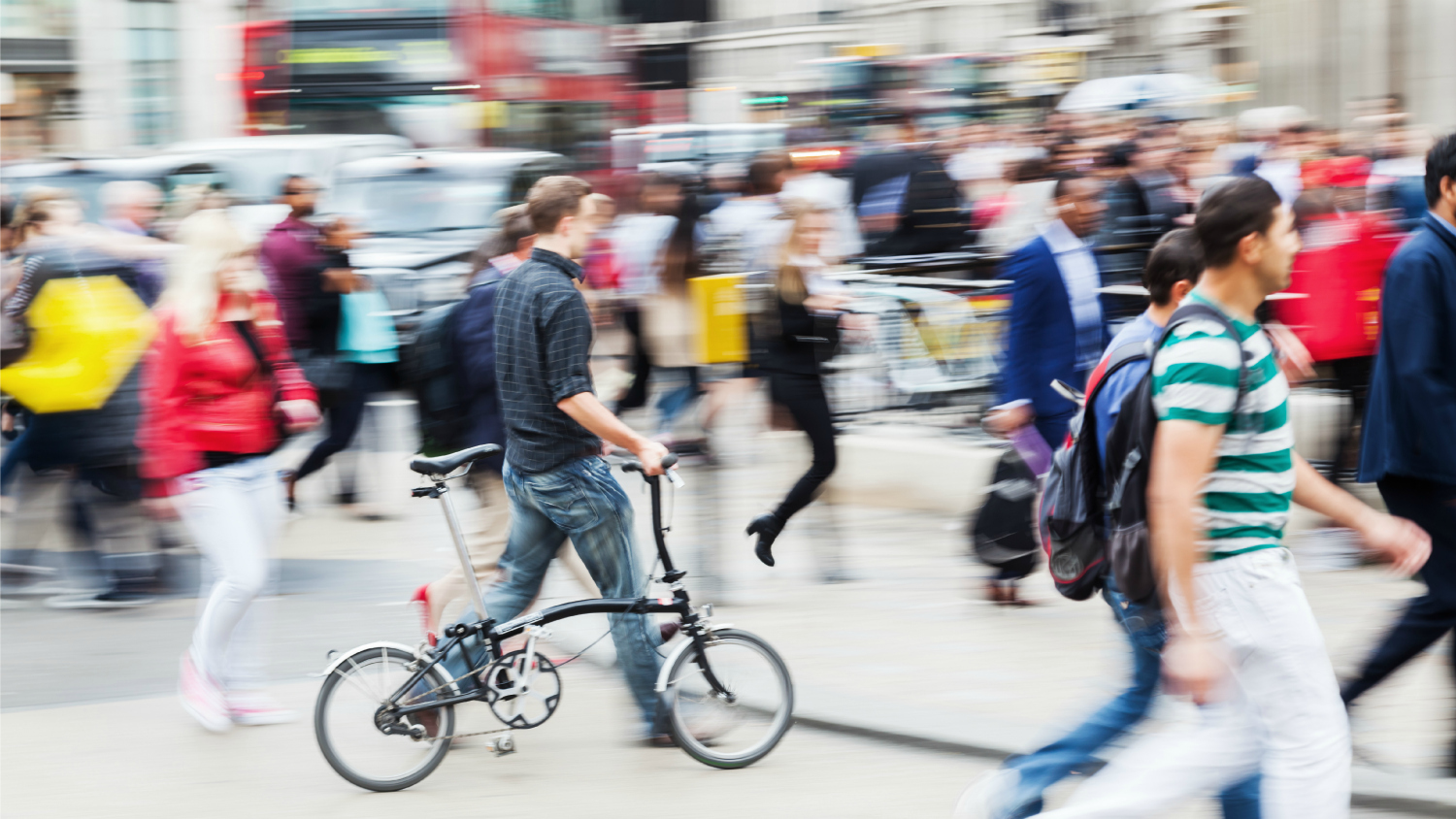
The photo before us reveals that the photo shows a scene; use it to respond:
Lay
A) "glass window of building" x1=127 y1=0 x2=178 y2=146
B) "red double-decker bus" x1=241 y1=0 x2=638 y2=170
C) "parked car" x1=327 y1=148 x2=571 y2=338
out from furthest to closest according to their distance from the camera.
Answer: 1. "glass window of building" x1=127 y1=0 x2=178 y2=146
2. "red double-decker bus" x1=241 y1=0 x2=638 y2=170
3. "parked car" x1=327 y1=148 x2=571 y2=338

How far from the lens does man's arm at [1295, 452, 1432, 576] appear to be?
340cm

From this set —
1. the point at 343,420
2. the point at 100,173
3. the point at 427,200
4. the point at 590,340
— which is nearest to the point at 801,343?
the point at 590,340

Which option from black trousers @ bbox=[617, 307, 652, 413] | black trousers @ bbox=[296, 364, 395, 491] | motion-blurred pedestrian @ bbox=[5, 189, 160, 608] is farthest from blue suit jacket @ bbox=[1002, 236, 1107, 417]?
black trousers @ bbox=[296, 364, 395, 491]

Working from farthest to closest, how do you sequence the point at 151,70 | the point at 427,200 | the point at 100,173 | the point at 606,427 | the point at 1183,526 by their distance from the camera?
the point at 151,70 → the point at 427,200 → the point at 100,173 → the point at 606,427 → the point at 1183,526

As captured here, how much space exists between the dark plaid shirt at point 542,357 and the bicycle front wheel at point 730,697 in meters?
0.72

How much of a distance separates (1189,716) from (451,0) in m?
14.4

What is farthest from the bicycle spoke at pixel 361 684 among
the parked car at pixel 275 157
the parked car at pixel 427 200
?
the parked car at pixel 275 157

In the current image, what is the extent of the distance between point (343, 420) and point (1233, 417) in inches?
261

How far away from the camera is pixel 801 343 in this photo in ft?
22.6

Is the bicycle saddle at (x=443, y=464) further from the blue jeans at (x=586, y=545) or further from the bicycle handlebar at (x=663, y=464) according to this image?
the bicycle handlebar at (x=663, y=464)

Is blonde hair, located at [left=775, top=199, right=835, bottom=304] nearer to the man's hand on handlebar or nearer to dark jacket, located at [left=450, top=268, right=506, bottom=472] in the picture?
dark jacket, located at [left=450, top=268, right=506, bottom=472]

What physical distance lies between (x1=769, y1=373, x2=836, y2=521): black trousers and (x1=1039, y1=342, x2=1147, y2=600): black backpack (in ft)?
11.0

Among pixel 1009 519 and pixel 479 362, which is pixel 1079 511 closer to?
pixel 479 362

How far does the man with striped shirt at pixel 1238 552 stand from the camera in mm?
3098
